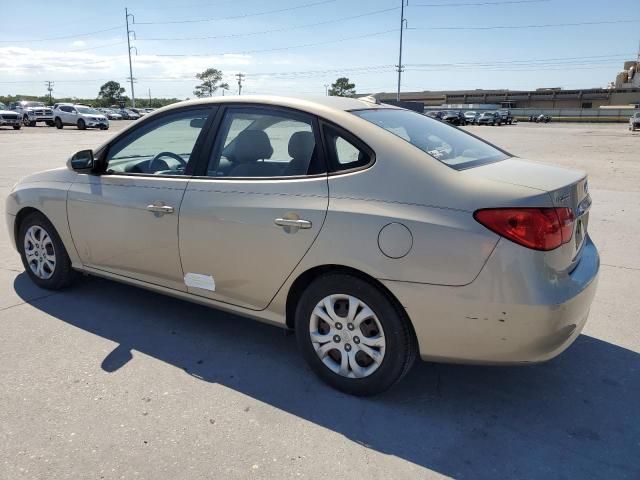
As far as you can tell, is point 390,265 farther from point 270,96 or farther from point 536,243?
point 270,96

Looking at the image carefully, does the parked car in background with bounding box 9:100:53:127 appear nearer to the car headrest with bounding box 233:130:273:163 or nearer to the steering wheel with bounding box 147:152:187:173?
the steering wheel with bounding box 147:152:187:173

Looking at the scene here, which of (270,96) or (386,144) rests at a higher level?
(270,96)

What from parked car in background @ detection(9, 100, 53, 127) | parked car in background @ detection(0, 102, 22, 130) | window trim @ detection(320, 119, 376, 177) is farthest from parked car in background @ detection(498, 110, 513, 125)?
window trim @ detection(320, 119, 376, 177)

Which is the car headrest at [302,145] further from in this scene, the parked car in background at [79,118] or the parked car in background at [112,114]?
the parked car in background at [112,114]

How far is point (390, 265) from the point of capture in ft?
8.98

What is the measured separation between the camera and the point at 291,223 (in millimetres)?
3012

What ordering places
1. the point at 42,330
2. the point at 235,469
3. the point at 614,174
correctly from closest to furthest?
the point at 235,469
the point at 42,330
the point at 614,174

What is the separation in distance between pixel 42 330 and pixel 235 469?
2198mm

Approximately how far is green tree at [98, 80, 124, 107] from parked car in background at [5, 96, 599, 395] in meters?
119

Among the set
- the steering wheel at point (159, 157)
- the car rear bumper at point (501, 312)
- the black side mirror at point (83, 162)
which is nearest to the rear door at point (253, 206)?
the steering wheel at point (159, 157)

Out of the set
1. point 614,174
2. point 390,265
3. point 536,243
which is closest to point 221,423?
point 390,265

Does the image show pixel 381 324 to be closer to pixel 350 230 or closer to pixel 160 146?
pixel 350 230

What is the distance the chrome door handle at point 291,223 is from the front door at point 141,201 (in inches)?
32.8

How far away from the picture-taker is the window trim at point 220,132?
10.2ft
